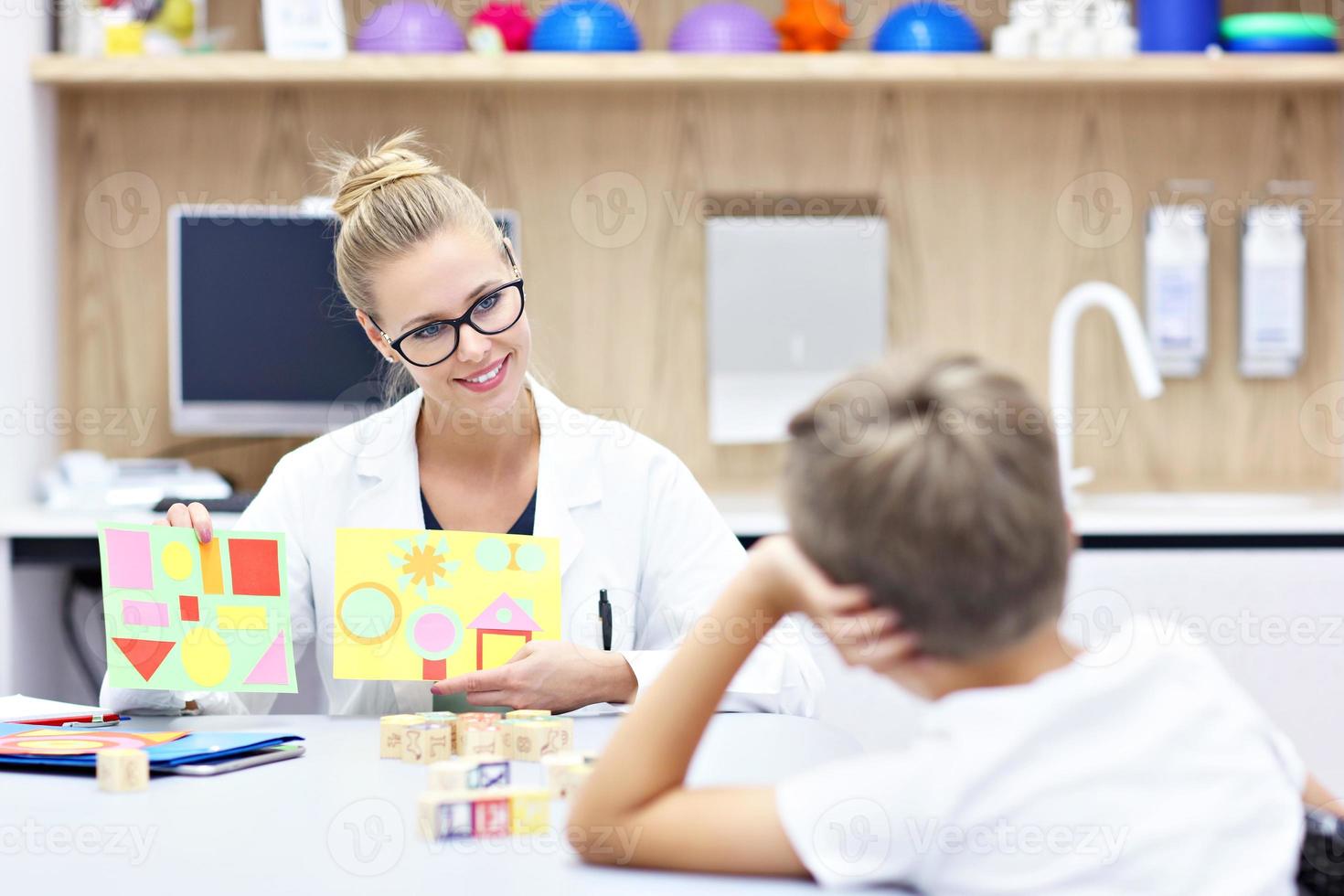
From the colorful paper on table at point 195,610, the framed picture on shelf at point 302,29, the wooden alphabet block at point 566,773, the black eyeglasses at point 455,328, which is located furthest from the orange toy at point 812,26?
the wooden alphabet block at point 566,773

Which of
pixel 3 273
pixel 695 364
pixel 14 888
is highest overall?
pixel 3 273

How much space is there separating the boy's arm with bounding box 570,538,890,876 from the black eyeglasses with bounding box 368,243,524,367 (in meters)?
0.72

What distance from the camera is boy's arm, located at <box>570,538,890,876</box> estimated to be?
31.4 inches

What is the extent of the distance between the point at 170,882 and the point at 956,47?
230 cm

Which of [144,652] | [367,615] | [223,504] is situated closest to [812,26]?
[223,504]

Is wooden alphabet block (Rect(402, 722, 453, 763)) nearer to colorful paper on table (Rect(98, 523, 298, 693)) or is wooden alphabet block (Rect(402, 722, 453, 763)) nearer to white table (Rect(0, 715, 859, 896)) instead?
white table (Rect(0, 715, 859, 896))

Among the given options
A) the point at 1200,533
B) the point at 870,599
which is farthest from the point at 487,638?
the point at 1200,533

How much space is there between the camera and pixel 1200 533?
2.35 meters

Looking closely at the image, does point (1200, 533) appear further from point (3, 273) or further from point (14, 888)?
point (3, 273)

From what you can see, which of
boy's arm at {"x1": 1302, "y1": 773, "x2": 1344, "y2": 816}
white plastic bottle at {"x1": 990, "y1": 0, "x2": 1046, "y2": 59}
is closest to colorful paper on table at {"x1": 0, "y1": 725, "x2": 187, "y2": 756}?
boy's arm at {"x1": 1302, "y1": 773, "x2": 1344, "y2": 816}

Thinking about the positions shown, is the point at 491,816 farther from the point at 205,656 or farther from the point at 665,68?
the point at 665,68

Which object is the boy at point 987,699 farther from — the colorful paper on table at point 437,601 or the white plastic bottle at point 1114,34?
the white plastic bottle at point 1114,34

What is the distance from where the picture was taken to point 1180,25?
270cm

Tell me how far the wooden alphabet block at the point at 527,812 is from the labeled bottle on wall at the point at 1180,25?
7.74 feet
